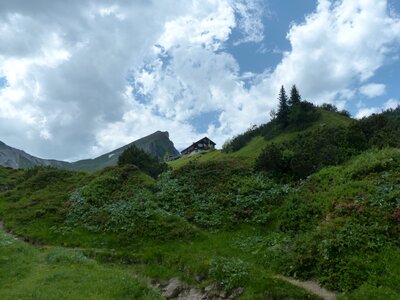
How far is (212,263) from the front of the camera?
2241 cm

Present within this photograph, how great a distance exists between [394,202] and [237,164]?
2213 cm

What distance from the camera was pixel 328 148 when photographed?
39.7 metres

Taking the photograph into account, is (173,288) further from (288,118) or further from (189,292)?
(288,118)

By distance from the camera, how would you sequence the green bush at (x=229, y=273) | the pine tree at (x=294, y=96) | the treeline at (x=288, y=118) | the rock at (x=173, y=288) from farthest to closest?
the pine tree at (x=294, y=96), the treeline at (x=288, y=118), the rock at (x=173, y=288), the green bush at (x=229, y=273)

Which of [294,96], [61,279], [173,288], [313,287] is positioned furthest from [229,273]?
[294,96]

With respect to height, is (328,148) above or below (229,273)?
above

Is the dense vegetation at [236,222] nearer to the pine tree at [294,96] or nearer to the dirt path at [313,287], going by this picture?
the dirt path at [313,287]

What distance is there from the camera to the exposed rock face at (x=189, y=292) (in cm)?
1984

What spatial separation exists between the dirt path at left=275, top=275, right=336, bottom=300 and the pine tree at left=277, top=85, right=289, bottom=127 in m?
63.7

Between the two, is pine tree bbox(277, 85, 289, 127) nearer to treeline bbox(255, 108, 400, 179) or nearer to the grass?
treeline bbox(255, 108, 400, 179)

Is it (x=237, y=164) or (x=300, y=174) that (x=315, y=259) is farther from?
(x=237, y=164)

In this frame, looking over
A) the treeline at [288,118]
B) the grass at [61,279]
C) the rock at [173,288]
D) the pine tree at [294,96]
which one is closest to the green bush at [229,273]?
the rock at [173,288]

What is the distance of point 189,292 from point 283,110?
67.6 metres

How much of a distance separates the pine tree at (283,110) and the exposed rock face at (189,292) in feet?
208
